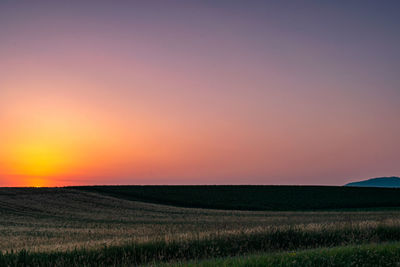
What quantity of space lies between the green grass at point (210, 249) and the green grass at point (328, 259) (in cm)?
4

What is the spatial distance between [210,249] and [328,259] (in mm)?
4328

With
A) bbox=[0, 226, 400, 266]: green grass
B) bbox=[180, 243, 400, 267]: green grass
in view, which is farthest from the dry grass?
bbox=[180, 243, 400, 267]: green grass

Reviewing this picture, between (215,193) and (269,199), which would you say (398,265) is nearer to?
(269,199)

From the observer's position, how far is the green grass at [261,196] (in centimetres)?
6219

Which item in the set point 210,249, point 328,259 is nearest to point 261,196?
point 210,249

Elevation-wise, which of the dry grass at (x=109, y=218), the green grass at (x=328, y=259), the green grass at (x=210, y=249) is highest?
the green grass at (x=328, y=259)

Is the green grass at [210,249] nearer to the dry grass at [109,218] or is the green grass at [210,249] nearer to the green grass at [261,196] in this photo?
the dry grass at [109,218]

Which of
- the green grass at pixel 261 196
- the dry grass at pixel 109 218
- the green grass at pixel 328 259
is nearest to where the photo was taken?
the green grass at pixel 328 259

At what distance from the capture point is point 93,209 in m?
48.0

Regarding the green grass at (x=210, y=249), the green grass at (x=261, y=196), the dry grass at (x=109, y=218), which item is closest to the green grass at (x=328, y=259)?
the green grass at (x=210, y=249)

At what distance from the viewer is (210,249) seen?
1292 cm

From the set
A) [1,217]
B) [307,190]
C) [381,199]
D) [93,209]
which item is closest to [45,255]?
[1,217]

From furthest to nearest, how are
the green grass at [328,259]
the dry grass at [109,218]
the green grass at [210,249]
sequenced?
1. the dry grass at [109,218]
2. the green grass at [210,249]
3. the green grass at [328,259]

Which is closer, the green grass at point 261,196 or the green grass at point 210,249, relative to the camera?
the green grass at point 210,249
